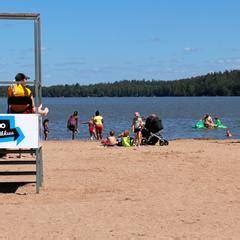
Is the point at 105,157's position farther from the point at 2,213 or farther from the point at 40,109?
the point at 2,213

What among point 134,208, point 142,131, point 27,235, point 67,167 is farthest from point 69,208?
point 142,131

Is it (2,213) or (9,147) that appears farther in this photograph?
(9,147)

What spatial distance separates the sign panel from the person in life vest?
0.94ft

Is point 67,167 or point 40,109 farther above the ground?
point 40,109

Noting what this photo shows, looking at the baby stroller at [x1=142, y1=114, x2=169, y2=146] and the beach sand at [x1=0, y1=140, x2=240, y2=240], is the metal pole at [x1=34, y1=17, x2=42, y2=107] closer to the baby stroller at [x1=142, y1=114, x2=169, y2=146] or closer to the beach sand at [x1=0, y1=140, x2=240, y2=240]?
the beach sand at [x1=0, y1=140, x2=240, y2=240]

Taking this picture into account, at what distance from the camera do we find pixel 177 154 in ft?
57.7

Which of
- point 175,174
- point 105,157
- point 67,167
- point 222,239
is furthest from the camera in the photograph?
point 105,157

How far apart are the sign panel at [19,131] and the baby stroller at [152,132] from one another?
11.8 m

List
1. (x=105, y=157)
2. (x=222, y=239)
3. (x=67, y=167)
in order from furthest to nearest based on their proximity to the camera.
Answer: (x=105, y=157) → (x=67, y=167) → (x=222, y=239)

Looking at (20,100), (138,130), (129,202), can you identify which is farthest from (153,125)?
→ (129,202)

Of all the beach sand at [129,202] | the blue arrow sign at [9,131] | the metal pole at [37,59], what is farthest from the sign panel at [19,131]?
the beach sand at [129,202]

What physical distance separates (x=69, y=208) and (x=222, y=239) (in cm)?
252

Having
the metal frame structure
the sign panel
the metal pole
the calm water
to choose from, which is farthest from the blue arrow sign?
the calm water

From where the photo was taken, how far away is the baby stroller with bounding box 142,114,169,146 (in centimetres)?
2197
